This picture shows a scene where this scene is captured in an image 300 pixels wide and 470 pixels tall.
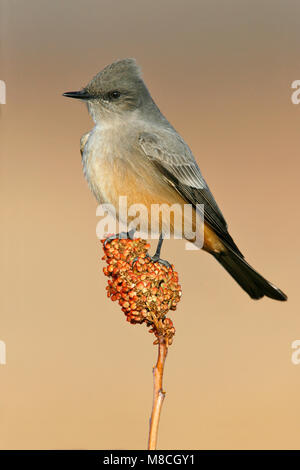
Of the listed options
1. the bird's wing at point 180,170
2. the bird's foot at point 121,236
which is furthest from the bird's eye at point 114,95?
the bird's foot at point 121,236

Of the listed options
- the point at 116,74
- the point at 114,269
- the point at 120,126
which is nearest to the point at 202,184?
the point at 120,126

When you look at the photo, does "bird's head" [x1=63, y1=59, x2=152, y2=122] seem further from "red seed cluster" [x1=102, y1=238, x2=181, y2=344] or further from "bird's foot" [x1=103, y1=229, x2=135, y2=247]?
"red seed cluster" [x1=102, y1=238, x2=181, y2=344]

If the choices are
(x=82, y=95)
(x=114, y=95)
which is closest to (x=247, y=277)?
(x=114, y=95)

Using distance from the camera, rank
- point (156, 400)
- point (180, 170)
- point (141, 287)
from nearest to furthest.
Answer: point (156, 400) < point (141, 287) < point (180, 170)

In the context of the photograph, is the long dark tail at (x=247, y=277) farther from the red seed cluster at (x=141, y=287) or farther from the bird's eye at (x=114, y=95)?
the bird's eye at (x=114, y=95)

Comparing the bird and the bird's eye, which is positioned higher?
the bird's eye

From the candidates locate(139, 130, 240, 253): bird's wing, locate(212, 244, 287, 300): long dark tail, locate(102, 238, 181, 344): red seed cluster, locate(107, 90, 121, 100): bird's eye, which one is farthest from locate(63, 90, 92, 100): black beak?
locate(212, 244, 287, 300): long dark tail

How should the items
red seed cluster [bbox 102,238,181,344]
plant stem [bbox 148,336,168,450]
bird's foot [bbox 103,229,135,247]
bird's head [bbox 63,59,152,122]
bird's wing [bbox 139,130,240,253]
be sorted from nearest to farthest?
plant stem [bbox 148,336,168,450], red seed cluster [bbox 102,238,181,344], bird's foot [bbox 103,229,135,247], bird's head [bbox 63,59,152,122], bird's wing [bbox 139,130,240,253]

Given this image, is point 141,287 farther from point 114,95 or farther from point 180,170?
point 114,95
